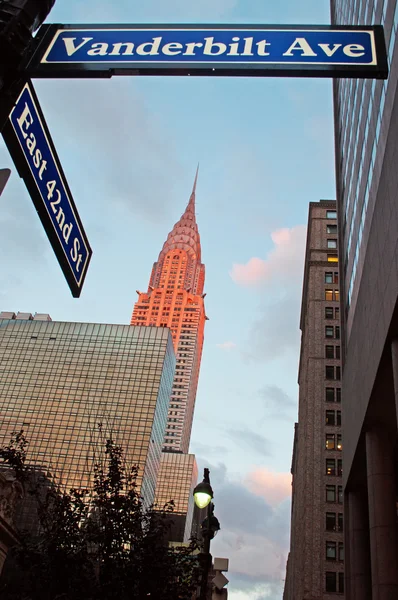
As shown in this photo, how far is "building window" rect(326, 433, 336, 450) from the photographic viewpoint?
71375mm

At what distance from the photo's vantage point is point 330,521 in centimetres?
6556

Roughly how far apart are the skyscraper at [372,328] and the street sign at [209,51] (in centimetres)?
1575

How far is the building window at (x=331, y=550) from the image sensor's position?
63062mm

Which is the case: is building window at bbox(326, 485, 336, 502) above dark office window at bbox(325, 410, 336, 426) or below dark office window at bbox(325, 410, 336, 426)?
below

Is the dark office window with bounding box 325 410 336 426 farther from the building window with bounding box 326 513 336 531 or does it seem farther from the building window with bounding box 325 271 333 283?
the building window with bounding box 325 271 333 283

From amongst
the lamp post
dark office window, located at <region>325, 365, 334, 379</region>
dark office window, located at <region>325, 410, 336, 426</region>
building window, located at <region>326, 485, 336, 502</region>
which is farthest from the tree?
dark office window, located at <region>325, 365, 334, 379</region>

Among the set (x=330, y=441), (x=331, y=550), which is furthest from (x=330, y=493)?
(x=330, y=441)

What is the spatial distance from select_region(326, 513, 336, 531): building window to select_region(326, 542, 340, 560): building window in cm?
163

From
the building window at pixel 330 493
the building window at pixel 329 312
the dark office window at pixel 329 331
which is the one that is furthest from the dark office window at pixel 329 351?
the building window at pixel 330 493

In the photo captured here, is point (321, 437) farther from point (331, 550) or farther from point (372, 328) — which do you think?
point (372, 328)

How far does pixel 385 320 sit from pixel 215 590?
40.3 ft

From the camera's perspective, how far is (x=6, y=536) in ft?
96.1

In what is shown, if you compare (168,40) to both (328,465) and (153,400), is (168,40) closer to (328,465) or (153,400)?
(328,465)

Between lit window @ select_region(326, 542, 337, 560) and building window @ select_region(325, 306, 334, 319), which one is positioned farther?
building window @ select_region(325, 306, 334, 319)
